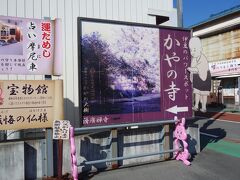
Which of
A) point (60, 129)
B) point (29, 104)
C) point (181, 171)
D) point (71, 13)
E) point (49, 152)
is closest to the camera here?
point (60, 129)

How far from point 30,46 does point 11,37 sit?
16.0 inches

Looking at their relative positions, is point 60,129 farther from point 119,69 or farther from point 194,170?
point 194,170

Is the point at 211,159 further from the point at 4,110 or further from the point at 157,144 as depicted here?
the point at 4,110

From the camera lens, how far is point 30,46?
6.11 metres

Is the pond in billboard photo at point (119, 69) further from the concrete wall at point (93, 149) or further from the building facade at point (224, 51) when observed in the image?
the building facade at point (224, 51)

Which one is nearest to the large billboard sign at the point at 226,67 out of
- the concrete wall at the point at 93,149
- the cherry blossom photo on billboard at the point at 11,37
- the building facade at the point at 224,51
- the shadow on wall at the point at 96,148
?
the building facade at the point at 224,51

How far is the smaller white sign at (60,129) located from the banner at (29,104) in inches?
12.7

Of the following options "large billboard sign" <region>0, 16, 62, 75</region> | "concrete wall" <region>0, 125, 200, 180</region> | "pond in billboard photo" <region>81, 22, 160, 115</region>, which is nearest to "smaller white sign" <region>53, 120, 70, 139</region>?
"concrete wall" <region>0, 125, 200, 180</region>

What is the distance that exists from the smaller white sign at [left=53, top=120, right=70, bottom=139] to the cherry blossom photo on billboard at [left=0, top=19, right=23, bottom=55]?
1640 millimetres

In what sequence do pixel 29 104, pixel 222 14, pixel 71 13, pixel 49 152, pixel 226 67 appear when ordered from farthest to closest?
pixel 222 14 → pixel 226 67 → pixel 71 13 → pixel 49 152 → pixel 29 104

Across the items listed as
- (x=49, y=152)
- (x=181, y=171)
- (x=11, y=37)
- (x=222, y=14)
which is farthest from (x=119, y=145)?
(x=222, y=14)

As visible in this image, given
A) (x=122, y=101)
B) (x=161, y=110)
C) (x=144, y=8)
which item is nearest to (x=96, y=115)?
(x=122, y=101)

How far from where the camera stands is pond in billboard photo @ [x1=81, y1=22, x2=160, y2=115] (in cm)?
668

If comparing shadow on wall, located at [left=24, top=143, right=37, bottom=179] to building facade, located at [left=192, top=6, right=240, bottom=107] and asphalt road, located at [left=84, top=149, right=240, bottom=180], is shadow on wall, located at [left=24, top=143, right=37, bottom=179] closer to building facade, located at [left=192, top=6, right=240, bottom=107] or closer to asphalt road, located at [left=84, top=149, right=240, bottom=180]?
asphalt road, located at [left=84, top=149, right=240, bottom=180]
